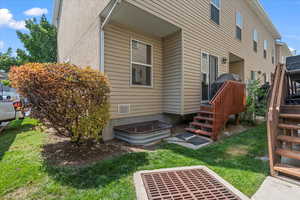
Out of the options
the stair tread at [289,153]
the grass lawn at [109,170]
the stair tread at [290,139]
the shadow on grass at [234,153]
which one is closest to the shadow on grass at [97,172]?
the grass lawn at [109,170]

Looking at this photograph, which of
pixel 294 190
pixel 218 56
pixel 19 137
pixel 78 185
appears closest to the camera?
pixel 294 190

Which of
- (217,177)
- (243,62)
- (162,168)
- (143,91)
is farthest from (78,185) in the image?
(243,62)

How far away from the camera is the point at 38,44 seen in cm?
1916

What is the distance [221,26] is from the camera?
7.70 m

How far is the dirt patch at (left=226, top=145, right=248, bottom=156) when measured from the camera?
364 cm

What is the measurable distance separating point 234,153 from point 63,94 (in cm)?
386

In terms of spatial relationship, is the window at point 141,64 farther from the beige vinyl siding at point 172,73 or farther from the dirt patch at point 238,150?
the dirt patch at point 238,150

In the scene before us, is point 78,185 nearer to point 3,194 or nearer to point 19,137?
point 3,194

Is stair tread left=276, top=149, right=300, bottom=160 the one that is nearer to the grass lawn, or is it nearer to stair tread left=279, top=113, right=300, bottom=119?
the grass lawn

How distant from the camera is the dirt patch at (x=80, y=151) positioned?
3.19m

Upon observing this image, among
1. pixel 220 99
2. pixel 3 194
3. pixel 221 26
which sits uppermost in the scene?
pixel 221 26

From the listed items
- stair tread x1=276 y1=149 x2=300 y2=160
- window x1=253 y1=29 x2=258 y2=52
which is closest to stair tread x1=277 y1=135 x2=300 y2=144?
stair tread x1=276 y1=149 x2=300 y2=160

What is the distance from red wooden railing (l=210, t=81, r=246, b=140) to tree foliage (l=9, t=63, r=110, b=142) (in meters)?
3.31

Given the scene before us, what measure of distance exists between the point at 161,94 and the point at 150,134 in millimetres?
2102
